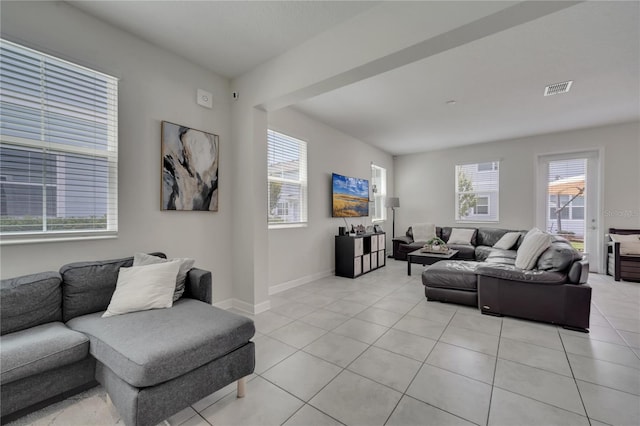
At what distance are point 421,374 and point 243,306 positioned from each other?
209 centimetres

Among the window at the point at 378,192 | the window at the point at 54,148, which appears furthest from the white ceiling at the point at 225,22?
the window at the point at 378,192

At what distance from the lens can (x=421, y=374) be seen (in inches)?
76.7

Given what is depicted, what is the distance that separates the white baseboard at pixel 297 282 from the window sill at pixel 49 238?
7.02 ft

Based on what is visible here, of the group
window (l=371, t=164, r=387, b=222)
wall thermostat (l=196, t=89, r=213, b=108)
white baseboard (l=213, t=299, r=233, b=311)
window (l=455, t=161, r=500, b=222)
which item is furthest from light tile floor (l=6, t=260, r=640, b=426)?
window (l=371, t=164, r=387, b=222)

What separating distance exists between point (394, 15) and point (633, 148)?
19.0ft

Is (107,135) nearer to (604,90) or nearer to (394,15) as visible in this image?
(394,15)

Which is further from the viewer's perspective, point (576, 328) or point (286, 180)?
point (286, 180)

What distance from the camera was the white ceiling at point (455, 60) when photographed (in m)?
2.21

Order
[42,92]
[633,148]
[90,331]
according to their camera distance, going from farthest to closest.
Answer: [633,148] → [42,92] → [90,331]

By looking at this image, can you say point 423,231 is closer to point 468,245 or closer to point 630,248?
point 468,245

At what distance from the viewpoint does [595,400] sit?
1.67m

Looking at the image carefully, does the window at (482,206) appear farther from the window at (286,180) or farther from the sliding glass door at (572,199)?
the window at (286,180)

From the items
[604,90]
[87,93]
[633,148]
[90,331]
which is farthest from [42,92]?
[633,148]

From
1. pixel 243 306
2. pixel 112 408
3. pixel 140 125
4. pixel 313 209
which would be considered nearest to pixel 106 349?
pixel 112 408
